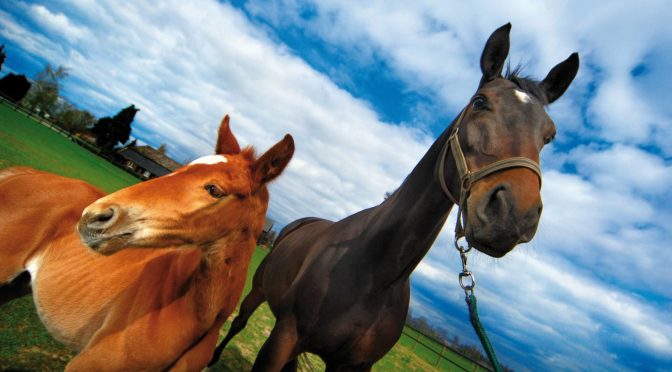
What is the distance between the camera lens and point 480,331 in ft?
7.66

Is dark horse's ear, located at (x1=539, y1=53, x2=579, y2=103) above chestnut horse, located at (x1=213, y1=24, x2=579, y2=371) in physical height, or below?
above

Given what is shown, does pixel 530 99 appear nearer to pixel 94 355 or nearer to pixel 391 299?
pixel 391 299

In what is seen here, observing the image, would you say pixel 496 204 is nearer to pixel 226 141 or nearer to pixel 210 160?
pixel 210 160

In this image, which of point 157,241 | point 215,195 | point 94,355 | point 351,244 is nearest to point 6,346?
point 94,355

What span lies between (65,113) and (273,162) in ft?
242

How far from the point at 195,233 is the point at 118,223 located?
481 millimetres

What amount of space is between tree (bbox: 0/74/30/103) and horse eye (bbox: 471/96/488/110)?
70578 millimetres

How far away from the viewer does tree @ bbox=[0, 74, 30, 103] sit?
5162 centimetres

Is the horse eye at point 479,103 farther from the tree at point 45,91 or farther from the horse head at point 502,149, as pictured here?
the tree at point 45,91

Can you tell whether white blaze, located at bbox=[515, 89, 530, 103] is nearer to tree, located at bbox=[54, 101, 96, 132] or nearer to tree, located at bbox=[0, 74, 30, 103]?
tree, located at bbox=[0, 74, 30, 103]

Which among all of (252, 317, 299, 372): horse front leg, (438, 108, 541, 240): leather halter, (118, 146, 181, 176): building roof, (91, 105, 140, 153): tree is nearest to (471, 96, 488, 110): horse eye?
(438, 108, 541, 240): leather halter

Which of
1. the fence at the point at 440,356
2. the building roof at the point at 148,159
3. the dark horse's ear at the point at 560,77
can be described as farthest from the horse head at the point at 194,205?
the building roof at the point at 148,159

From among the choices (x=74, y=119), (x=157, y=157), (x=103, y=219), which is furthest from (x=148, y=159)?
(x=103, y=219)

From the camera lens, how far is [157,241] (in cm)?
209
